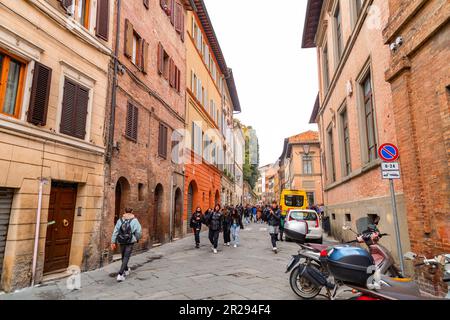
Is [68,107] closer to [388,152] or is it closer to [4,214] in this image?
[4,214]

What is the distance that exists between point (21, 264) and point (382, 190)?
9085 mm

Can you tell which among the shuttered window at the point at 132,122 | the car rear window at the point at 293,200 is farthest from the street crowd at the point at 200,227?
the car rear window at the point at 293,200

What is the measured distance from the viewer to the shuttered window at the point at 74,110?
8.23 metres

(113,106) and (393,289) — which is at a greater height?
(113,106)

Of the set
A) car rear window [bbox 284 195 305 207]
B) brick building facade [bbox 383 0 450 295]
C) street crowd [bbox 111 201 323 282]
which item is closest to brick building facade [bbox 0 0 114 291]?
street crowd [bbox 111 201 323 282]

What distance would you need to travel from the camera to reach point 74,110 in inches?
336

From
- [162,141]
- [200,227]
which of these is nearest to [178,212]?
[200,227]

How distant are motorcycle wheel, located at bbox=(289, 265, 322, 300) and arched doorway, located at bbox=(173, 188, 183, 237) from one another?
36.3 ft

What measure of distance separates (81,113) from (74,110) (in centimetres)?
30

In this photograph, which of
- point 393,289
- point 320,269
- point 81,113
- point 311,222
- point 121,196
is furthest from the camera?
point 311,222

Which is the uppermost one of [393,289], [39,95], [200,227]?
[39,95]

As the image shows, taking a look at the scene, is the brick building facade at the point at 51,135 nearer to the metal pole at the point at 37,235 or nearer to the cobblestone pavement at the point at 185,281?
the metal pole at the point at 37,235

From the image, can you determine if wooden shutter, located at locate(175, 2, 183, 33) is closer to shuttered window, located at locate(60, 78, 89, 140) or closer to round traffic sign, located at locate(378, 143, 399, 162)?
shuttered window, located at locate(60, 78, 89, 140)
